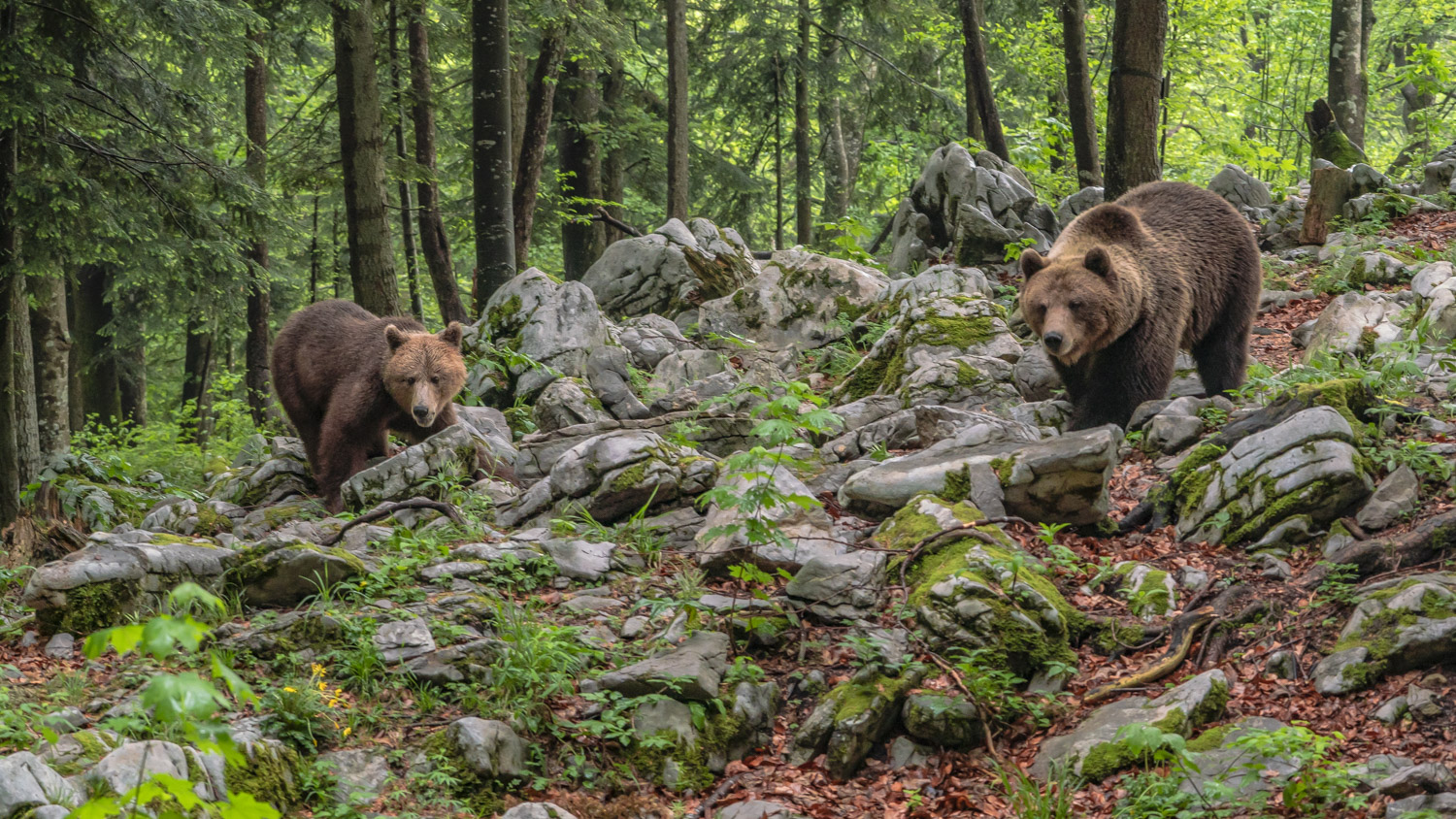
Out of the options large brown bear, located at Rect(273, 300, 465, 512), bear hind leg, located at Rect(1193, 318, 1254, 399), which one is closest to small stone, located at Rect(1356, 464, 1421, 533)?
bear hind leg, located at Rect(1193, 318, 1254, 399)

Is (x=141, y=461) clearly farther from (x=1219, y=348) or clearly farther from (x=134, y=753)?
(x=1219, y=348)

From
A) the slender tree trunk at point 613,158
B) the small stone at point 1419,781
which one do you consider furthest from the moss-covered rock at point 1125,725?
the slender tree trunk at point 613,158

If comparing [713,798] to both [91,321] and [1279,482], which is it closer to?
[1279,482]

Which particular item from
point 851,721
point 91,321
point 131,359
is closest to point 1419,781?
point 851,721

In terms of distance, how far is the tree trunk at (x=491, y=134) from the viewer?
10617mm

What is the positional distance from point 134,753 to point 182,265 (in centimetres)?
684

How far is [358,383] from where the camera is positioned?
7590 millimetres

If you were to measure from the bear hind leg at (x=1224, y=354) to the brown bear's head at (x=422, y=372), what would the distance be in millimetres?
5457

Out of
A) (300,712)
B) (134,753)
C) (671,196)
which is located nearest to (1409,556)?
(300,712)

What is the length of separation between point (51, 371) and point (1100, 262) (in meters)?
10.6

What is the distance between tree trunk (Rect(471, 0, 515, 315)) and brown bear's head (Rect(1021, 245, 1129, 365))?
6061 mm

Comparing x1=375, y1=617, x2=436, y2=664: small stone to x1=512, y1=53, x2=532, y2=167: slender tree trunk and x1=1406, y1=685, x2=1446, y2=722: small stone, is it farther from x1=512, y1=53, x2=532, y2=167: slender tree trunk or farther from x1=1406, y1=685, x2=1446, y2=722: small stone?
x1=512, y1=53, x2=532, y2=167: slender tree trunk

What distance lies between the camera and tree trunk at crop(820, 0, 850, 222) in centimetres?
1873

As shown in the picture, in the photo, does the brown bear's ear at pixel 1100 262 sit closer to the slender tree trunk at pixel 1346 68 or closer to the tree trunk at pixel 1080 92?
the tree trunk at pixel 1080 92
